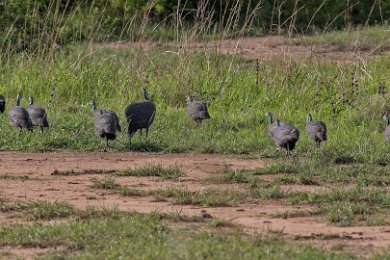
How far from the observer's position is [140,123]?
11625 millimetres

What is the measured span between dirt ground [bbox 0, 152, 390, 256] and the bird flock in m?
0.29

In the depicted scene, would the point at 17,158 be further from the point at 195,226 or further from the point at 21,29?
the point at 21,29

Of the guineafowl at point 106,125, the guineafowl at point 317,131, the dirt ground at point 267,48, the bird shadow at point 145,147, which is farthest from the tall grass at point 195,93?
the dirt ground at point 267,48

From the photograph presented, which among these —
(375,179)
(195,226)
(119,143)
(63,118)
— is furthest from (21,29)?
(195,226)

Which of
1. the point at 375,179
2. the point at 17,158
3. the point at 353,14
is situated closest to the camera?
the point at 375,179

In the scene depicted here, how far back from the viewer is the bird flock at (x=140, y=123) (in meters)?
11.0

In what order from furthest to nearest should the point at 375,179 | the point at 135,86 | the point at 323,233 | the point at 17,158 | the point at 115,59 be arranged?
the point at 115,59 → the point at 135,86 → the point at 17,158 → the point at 375,179 → the point at 323,233

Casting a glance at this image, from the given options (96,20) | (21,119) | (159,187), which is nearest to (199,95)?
(21,119)

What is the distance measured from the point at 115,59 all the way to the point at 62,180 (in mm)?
6480

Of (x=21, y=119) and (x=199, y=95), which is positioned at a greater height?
(x=21, y=119)

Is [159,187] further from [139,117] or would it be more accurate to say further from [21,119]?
[21,119]

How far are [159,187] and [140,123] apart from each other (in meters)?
2.11

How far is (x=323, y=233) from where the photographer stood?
309 inches

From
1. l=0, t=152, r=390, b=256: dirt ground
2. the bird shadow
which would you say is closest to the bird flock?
the bird shadow
